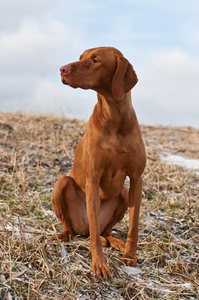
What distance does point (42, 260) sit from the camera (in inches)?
116

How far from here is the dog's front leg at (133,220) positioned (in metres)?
3.15

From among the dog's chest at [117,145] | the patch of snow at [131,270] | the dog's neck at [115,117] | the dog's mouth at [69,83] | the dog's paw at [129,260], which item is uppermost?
the dog's mouth at [69,83]

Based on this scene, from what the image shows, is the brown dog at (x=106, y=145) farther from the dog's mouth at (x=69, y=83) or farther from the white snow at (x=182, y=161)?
the white snow at (x=182, y=161)

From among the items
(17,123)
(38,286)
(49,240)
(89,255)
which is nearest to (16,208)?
(49,240)

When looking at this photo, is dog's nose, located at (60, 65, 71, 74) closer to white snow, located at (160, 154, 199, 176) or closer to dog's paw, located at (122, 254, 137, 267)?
dog's paw, located at (122, 254, 137, 267)

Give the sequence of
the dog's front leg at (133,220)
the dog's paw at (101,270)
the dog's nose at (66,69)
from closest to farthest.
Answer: the dog's nose at (66,69)
the dog's paw at (101,270)
the dog's front leg at (133,220)

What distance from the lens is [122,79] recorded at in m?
2.78

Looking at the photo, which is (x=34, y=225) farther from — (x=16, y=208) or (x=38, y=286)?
(x=38, y=286)

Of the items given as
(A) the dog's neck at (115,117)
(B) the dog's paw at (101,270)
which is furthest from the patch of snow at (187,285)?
(A) the dog's neck at (115,117)

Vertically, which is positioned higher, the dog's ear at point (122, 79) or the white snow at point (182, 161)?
the dog's ear at point (122, 79)

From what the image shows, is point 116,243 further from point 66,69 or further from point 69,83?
point 66,69

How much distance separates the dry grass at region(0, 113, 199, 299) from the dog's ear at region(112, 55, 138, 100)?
1487 millimetres

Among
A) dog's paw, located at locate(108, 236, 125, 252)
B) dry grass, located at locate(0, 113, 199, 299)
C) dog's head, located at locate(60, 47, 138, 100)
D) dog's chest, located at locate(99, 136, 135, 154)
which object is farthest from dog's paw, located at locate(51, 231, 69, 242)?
dog's head, located at locate(60, 47, 138, 100)

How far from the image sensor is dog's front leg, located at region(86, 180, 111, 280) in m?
2.91
